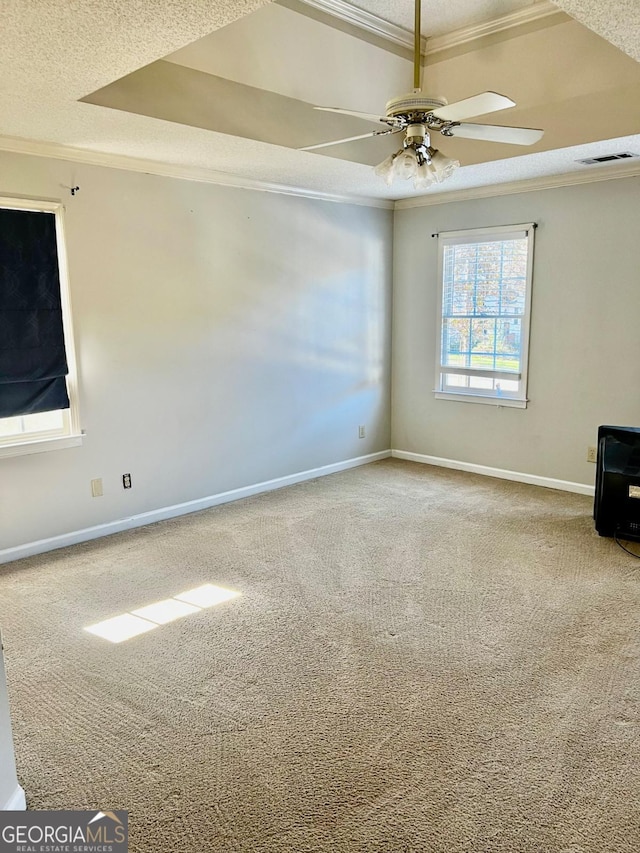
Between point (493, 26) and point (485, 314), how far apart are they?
213cm

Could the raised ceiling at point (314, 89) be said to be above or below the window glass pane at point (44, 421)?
above

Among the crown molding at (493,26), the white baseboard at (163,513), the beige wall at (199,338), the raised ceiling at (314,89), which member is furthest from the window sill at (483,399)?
the crown molding at (493,26)

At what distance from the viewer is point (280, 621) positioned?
301 cm

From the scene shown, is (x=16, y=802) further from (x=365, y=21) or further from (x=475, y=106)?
Answer: (x=365, y=21)

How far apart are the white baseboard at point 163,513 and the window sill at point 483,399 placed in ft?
3.12

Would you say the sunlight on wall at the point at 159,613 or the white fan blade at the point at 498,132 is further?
the sunlight on wall at the point at 159,613

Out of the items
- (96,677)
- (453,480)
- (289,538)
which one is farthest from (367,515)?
(96,677)

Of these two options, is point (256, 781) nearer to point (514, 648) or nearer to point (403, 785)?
point (403, 785)

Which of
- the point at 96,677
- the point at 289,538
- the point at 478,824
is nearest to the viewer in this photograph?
the point at 478,824

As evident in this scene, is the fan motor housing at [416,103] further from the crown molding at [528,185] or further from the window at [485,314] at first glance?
the window at [485,314]

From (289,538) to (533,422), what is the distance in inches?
94.5

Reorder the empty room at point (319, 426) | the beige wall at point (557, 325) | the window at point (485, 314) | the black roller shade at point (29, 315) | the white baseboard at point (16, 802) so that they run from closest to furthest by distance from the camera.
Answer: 1. the white baseboard at point (16, 802)
2. the empty room at point (319, 426)
3. the black roller shade at point (29, 315)
4. the beige wall at point (557, 325)
5. the window at point (485, 314)

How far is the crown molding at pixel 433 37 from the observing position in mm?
3709

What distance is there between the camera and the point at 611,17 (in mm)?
2207
